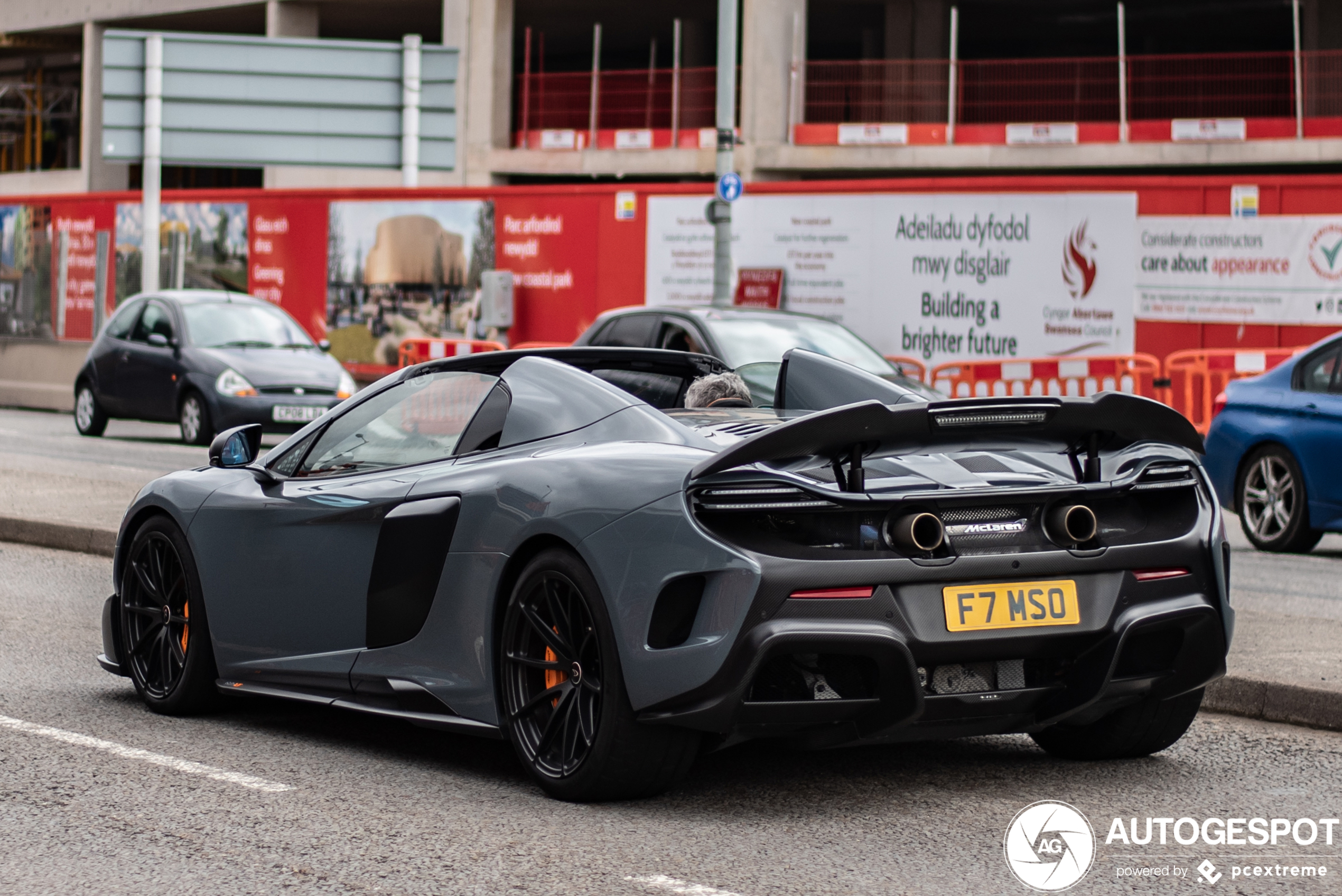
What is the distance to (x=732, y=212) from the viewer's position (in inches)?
872

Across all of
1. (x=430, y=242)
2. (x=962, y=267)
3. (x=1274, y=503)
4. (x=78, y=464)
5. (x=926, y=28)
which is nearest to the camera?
(x=1274, y=503)

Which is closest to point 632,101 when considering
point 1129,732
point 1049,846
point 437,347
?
point 437,347

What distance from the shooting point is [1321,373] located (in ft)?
37.6

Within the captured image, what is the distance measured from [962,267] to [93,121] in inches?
1325

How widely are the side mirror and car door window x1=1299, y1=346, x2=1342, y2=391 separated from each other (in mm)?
7311

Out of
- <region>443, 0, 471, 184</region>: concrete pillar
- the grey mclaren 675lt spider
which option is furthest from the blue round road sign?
<region>443, 0, 471, 184</region>: concrete pillar

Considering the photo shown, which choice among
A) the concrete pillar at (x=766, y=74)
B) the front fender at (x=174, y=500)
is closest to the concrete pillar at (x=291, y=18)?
the concrete pillar at (x=766, y=74)

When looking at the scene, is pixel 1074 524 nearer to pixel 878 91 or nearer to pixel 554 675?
pixel 554 675

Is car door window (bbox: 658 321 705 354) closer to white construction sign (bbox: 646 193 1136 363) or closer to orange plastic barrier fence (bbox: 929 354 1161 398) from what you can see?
orange plastic barrier fence (bbox: 929 354 1161 398)

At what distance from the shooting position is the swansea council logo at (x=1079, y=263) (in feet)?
63.9

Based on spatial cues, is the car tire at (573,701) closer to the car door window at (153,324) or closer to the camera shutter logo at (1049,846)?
the camera shutter logo at (1049,846)

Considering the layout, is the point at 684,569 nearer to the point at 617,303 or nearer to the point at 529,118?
the point at 617,303

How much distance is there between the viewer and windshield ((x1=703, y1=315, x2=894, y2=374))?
1364cm

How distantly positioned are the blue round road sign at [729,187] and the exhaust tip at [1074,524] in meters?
15.6
